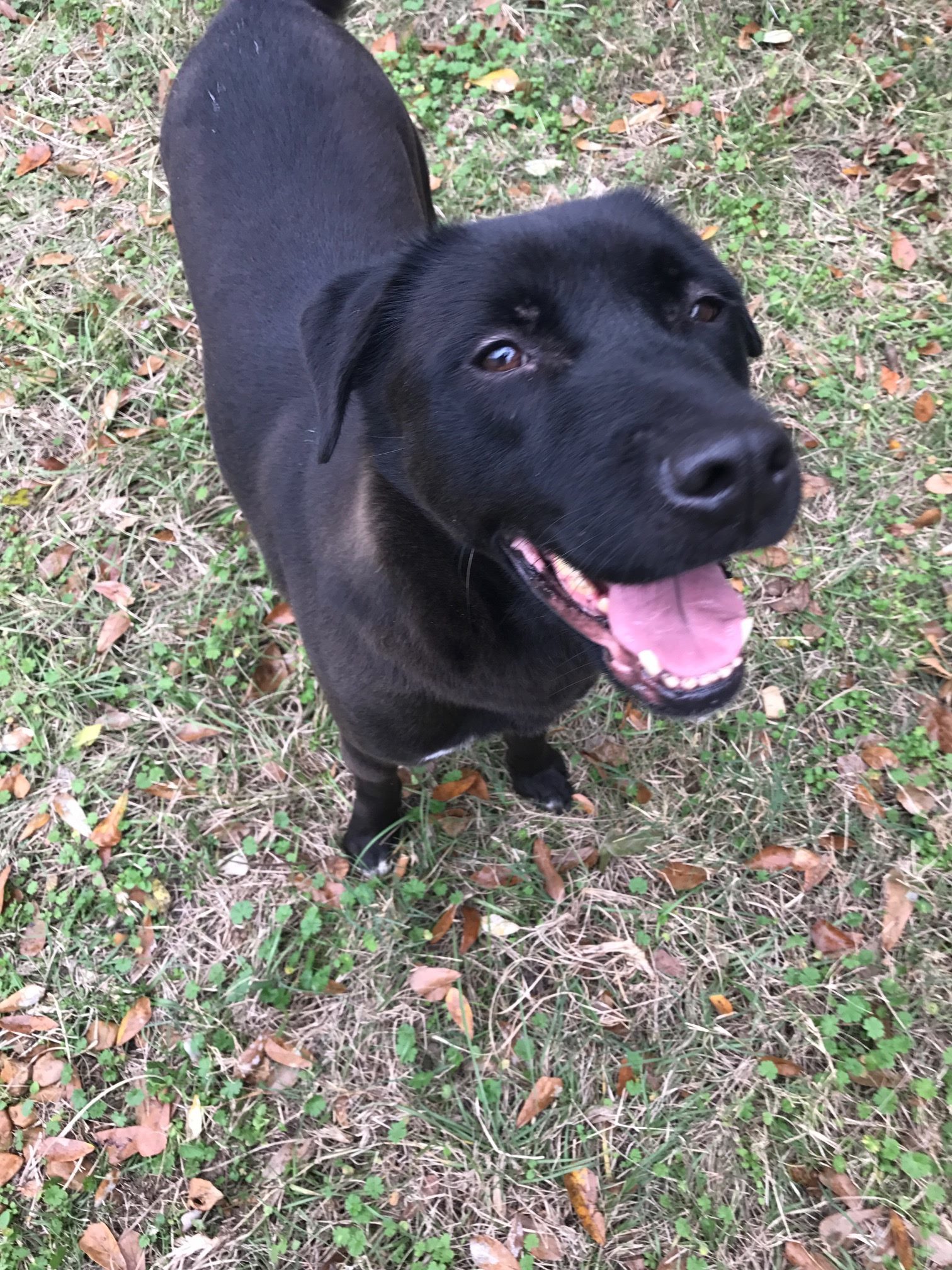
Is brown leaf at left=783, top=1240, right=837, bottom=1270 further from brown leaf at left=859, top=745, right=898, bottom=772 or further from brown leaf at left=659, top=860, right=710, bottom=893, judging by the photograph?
brown leaf at left=859, top=745, right=898, bottom=772

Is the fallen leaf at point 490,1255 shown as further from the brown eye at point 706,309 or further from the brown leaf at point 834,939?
the brown eye at point 706,309

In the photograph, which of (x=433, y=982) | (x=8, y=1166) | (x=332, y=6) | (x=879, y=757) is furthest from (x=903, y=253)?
(x=8, y=1166)

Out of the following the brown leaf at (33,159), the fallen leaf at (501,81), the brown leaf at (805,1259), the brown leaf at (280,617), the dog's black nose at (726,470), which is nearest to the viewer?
the dog's black nose at (726,470)

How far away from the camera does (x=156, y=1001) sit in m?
2.81

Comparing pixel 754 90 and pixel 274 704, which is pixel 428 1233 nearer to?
pixel 274 704

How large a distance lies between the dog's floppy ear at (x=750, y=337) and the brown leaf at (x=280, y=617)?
75.7 inches

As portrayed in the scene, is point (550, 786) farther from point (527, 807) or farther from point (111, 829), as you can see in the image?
point (111, 829)

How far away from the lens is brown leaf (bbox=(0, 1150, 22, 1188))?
2.56 metres

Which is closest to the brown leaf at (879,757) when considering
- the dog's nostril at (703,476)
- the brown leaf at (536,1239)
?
the brown leaf at (536,1239)

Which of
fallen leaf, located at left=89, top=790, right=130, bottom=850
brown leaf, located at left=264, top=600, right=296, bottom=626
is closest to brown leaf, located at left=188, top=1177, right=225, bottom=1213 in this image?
fallen leaf, located at left=89, top=790, right=130, bottom=850

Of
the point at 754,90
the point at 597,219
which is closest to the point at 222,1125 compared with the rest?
the point at 597,219

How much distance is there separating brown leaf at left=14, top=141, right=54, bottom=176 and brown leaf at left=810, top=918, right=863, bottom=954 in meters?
4.93

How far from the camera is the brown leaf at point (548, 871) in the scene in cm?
288

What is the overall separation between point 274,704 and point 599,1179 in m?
1.86
